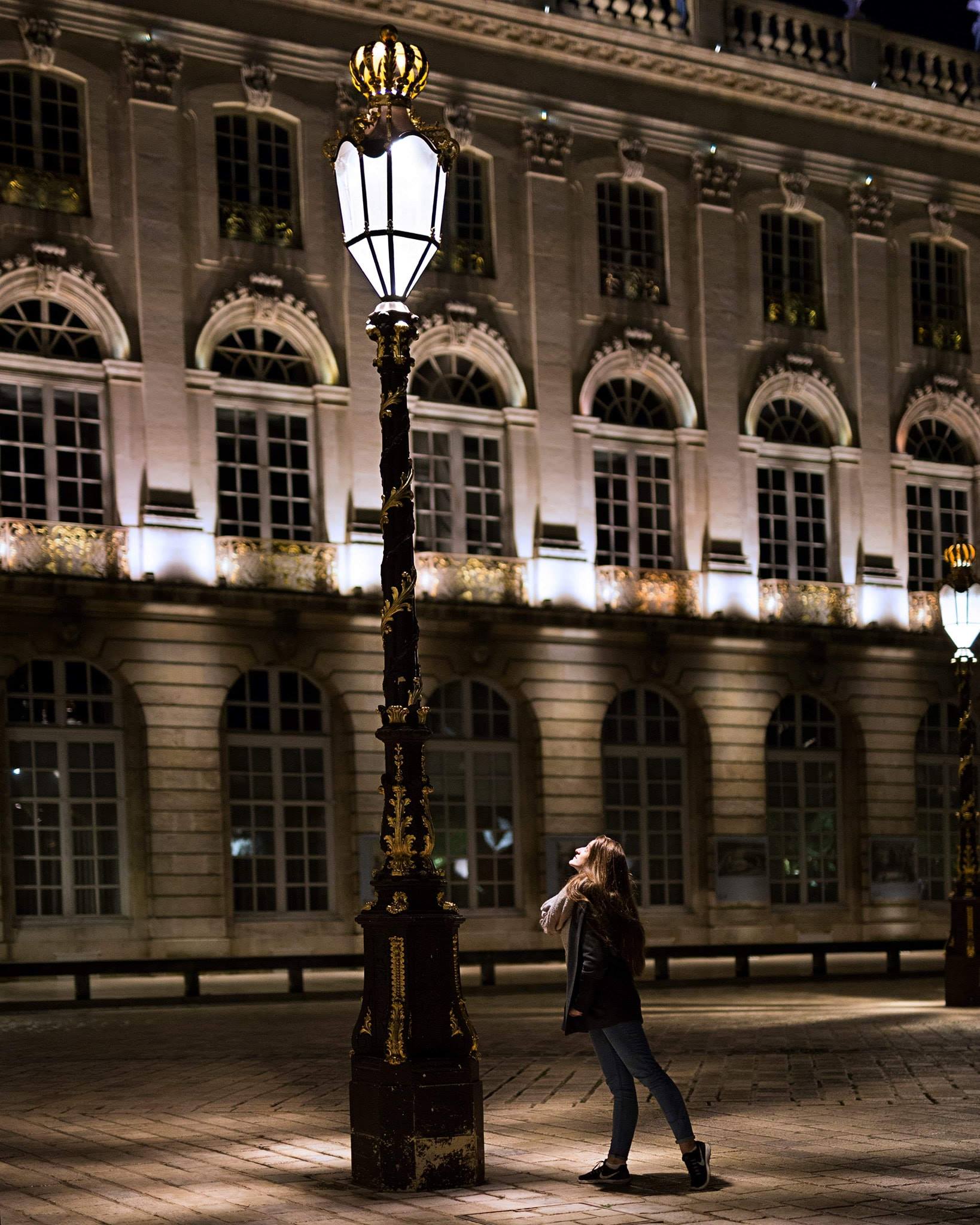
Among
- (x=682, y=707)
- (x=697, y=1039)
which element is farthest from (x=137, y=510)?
(x=697, y=1039)

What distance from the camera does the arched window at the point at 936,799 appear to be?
34.6 m

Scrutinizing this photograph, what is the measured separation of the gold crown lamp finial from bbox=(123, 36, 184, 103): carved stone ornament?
751 inches

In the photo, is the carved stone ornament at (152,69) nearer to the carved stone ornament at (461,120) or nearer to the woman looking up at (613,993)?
the carved stone ornament at (461,120)

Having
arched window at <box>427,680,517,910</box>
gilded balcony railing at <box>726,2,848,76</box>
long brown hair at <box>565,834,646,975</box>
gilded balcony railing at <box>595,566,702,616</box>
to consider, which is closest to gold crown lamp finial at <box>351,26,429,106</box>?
long brown hair at <box>565,834,646,975</box>

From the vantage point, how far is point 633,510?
105 feet

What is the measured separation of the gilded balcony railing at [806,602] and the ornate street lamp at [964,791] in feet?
39.5

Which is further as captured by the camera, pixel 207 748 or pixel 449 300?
pixel 449 300

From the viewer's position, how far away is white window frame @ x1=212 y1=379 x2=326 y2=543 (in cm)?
2850

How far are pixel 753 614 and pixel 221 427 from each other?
935 centimetres

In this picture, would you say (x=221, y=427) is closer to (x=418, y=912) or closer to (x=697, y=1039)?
(x=697, y=1039)

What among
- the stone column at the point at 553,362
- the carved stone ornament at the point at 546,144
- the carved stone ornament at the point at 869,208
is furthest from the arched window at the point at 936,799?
the carved stone ornament at the point at 546,144

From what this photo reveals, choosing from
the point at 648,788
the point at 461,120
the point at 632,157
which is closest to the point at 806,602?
the point at 648,788

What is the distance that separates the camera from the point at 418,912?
9148 millimetres

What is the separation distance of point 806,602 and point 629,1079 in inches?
982
